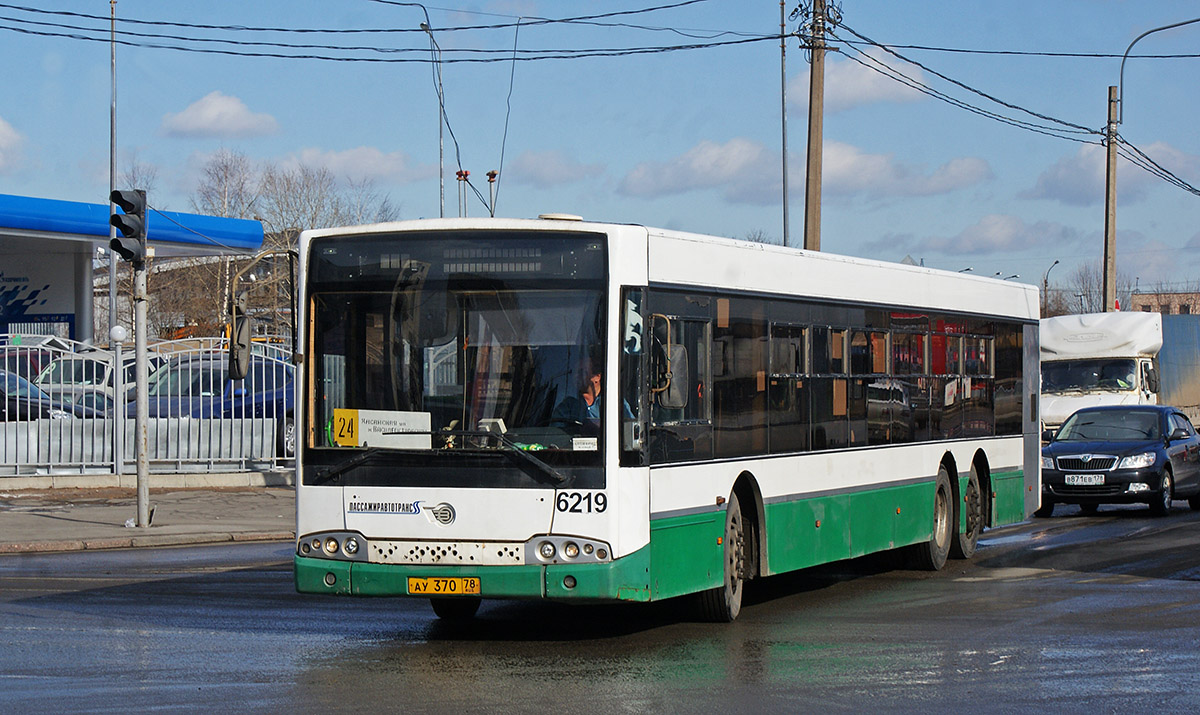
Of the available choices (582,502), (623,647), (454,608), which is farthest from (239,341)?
(623,647)

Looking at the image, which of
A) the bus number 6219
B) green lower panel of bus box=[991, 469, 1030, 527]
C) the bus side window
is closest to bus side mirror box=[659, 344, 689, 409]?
the bus side window

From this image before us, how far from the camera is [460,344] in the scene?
9883mm

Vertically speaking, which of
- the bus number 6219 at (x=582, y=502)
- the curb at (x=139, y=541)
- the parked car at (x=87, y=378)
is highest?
the parked car at (x=87, y=378)

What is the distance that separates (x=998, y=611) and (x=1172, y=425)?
40.0ft

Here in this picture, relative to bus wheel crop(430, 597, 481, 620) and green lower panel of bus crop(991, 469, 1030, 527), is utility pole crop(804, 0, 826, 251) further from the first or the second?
bus wheel crop(430, 597, 481, 620)

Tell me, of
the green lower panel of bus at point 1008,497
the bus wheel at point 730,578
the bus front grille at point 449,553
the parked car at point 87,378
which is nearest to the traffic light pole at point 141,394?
the parked car at point 87,378

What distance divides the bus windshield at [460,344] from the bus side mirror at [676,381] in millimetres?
476

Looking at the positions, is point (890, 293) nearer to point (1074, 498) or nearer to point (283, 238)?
point (1074, 498)

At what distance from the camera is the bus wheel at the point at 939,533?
1475 cm

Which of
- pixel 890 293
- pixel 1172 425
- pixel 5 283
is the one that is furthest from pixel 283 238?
pixel 890 293

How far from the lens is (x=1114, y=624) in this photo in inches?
436

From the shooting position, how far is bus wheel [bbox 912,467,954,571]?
14.8 meters

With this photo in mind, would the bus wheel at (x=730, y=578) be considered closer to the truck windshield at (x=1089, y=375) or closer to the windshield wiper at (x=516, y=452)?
the windshield wiper at (x=516, y=452)

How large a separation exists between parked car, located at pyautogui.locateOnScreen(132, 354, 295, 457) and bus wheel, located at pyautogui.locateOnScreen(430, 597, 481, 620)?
13.9 m
